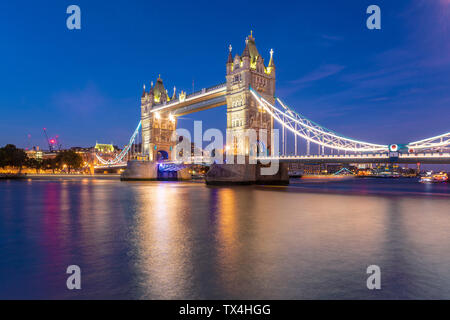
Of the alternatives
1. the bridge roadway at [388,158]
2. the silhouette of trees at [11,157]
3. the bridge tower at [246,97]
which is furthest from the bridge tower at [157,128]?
the silhouette of trees at [11,157]

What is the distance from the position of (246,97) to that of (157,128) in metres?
27.6

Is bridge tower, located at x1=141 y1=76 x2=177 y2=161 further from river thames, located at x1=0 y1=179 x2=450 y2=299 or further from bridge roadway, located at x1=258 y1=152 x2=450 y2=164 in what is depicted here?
river thames, located at x1=0 y1=179 x2=450 y2=299

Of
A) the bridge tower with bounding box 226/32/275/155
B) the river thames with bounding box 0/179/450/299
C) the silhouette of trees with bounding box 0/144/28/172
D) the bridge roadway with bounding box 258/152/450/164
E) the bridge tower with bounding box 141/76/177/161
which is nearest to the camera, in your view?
the river thames with bounding box 0/179/450/299

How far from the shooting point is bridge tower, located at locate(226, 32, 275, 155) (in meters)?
37.4

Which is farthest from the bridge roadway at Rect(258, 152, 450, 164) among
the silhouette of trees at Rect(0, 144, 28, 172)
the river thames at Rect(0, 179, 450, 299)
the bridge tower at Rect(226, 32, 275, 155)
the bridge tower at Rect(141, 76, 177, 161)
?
the silhouette of trees at Rect(0, 144, 28, 172)

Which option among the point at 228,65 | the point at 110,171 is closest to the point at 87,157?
the point at 110,171

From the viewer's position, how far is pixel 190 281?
542cm

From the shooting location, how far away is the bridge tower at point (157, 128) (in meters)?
59.1

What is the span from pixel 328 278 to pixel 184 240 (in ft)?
14.6

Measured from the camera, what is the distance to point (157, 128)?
59750 mm

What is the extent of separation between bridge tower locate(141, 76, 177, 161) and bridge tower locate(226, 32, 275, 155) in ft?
69.8

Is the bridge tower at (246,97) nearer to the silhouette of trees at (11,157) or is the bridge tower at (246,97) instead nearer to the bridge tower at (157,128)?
the bridge tower at (157,128)

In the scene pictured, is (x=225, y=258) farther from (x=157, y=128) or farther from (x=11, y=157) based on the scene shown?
(x=11, y=157)

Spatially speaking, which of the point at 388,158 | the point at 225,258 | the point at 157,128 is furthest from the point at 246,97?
the point at 225,258
